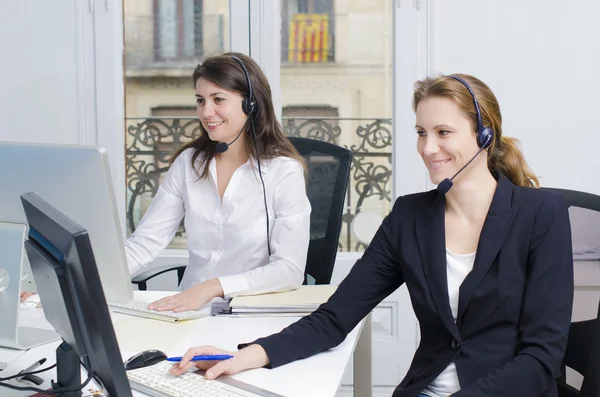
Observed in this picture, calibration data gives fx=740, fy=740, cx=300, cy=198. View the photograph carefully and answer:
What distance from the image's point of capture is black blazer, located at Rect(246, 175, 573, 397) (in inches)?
56.7

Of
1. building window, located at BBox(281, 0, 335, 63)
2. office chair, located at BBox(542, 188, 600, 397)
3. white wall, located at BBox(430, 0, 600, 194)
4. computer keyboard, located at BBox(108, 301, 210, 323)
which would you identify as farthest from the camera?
building window, located at BBox(281, 0, 335, 63)

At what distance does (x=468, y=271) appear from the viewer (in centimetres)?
156

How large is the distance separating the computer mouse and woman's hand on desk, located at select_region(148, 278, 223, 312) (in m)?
0.37

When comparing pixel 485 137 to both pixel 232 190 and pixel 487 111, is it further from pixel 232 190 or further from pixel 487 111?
pixel 232 190

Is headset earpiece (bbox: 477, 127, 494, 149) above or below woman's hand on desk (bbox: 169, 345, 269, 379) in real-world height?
above

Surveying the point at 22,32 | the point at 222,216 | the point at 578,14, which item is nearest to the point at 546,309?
the point at 222,216

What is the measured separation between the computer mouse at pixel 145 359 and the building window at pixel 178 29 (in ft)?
6.66

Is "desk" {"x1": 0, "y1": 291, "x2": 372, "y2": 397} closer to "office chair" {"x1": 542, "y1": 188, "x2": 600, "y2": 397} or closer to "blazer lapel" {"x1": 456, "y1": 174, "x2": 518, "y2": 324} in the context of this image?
"blazer lapel" {"x1": 456, "y1": 174, "x2": 518, "y2": 324}

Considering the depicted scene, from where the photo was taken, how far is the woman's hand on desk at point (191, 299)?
179 cm

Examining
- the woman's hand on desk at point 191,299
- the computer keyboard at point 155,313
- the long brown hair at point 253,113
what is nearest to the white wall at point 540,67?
the long brown hair at point 253,113

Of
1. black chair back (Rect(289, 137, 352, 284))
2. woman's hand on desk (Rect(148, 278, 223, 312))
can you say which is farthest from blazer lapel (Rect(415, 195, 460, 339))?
black chair back (Rect(289, 137, 352, 284))

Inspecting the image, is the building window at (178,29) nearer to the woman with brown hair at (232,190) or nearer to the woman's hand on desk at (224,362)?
the woman with brown hair at (232,190)

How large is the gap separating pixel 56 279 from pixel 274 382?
50cm

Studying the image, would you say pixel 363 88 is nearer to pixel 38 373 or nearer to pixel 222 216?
pixel 222 216
